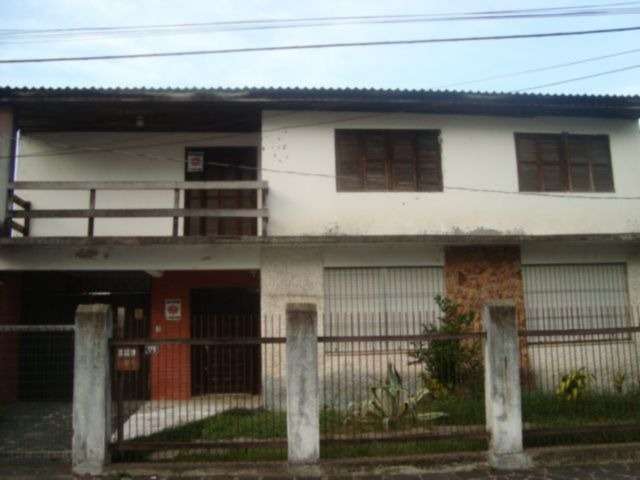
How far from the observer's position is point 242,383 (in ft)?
38.3

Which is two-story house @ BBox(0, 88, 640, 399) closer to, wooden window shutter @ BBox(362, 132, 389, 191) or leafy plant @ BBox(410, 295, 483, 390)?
wooden window shutter @ BBox(362, 132, 389, 191)

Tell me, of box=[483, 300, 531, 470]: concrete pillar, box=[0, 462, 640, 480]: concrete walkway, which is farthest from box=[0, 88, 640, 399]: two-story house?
box=[0, 462, 640, 480]: concrete walkway

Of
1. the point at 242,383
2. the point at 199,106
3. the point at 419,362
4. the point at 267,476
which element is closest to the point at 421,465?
the point at 267,476

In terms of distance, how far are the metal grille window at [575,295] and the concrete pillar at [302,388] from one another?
5.80m

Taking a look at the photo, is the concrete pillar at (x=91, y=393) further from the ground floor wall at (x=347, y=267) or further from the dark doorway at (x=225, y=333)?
the dark doorway at (x=225, y=333)

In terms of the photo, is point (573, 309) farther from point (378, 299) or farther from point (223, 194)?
point (223, 194)

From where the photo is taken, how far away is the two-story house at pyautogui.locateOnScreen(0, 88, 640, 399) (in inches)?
400

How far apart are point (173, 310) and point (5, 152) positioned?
4370mm

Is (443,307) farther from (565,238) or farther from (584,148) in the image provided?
(584,148)

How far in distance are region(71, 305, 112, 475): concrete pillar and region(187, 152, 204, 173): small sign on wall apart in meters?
5.68

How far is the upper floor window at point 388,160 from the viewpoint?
1095cm

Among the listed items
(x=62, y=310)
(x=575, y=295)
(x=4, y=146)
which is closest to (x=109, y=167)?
(x=4, y=146)

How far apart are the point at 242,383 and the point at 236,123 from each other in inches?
212

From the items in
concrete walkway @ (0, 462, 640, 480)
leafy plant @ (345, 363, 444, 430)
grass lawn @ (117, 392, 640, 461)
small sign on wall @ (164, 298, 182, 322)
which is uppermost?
small sign on wall @ (164, 298, 182, 322)
